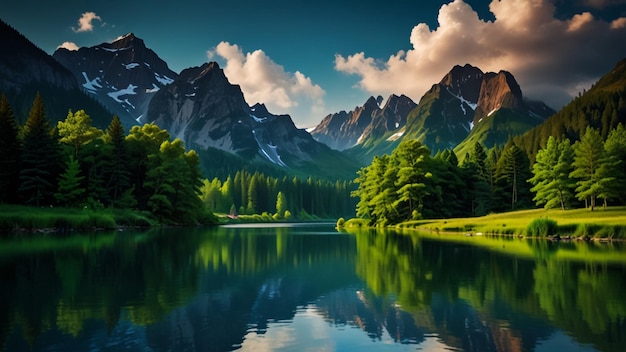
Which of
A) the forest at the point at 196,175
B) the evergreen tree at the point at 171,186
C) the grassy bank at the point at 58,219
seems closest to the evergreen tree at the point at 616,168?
the forest at the point at 196,175

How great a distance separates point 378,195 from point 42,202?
6334 centimetres

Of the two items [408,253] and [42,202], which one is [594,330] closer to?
[408,253]

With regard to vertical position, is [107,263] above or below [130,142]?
below

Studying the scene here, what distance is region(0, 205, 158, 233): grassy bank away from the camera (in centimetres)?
6438

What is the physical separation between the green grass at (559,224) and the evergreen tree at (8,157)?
69829mm

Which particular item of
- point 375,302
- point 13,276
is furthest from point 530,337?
point 13,276

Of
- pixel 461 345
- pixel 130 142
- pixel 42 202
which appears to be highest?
pixel 130 142

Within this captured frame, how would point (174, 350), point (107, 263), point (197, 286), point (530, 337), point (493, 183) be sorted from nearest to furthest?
1. point (174, 350)
2. point (530, 337)
3. point (197, 286)
4. point (107, 263)
5. point (493, 183)

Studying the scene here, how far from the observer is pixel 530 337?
15102 millimetres

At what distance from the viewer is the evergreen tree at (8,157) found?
252ft

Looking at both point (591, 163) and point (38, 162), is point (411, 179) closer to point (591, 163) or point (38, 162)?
point (591, 163)

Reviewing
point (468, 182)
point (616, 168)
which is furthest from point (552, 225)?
point (468, 182)

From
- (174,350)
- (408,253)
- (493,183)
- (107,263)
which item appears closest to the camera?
(174,350)

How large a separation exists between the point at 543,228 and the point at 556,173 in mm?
27957
